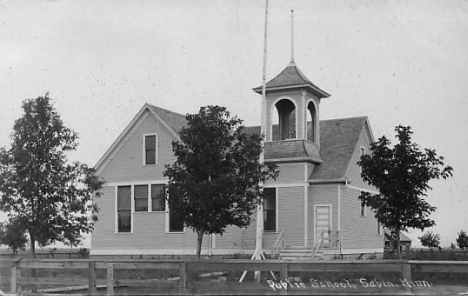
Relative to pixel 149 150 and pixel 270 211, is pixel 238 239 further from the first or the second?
pixel 149 150

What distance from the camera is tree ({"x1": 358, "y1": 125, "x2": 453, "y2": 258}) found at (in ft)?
76.0

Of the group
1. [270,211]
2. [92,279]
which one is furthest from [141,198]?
[92,279]

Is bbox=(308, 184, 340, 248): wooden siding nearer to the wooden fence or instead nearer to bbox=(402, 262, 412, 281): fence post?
the wooden fence

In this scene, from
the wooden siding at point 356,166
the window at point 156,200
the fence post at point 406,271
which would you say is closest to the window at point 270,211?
the wooden siding at point 356,166

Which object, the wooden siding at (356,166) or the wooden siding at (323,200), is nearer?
the wooden siding at (323,200)

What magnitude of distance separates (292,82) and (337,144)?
442 centimetres

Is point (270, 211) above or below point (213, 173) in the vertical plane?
below

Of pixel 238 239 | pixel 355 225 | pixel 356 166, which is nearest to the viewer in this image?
pixel 238 239

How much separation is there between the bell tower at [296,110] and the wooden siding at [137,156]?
4.95 metres

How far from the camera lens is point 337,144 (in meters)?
34.7

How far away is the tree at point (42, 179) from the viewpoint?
67.4 feet

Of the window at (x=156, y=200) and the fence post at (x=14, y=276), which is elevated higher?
the window at (x=156, y=200)

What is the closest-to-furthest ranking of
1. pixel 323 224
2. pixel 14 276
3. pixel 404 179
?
pixel 14 276
pixel 404 179
pixel 323 224

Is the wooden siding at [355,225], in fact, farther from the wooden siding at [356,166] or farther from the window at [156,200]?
the window at [156,200]
